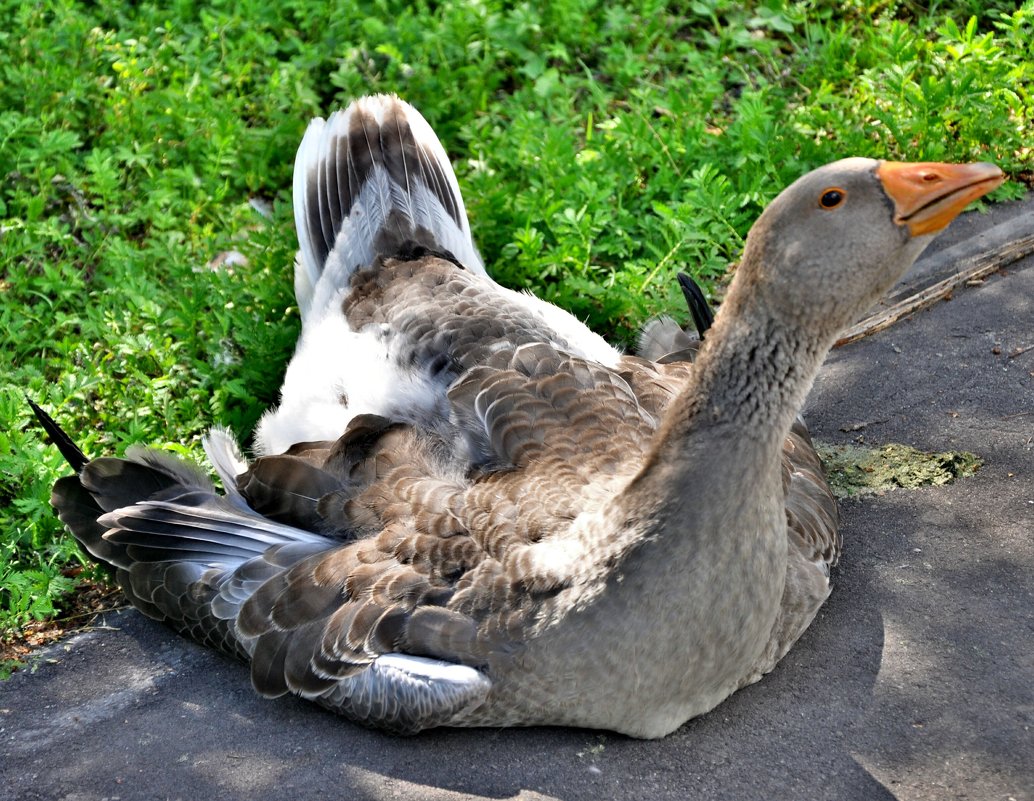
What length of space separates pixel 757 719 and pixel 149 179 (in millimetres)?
5042

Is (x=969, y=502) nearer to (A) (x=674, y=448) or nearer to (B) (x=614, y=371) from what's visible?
(B) (x=614, y=371)

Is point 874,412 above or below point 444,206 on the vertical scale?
below

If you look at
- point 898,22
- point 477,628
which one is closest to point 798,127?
point 898,22

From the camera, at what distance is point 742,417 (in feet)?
11.7

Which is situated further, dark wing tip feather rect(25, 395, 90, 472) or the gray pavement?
dark wing tip feather rect(25, 395, 90, 472)

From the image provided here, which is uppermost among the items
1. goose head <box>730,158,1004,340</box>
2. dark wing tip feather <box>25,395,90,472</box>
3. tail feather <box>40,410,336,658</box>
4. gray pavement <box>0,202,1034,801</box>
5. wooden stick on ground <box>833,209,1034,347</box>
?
goose head <box>730,158,1004,340</box>

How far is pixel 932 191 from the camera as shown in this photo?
10.8 ft

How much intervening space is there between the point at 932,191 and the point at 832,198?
259mm

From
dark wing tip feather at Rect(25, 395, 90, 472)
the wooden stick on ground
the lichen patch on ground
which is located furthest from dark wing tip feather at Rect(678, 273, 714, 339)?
dark wing tip feather at Rect(25, 395, 90, 472)

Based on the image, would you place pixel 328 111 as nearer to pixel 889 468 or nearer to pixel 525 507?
pixel 889 468

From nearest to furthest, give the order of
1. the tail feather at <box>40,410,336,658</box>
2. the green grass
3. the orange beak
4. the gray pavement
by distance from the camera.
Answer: the orange beak → the gray pavement → the tail feather at <box>40,410,336,658</box> → the green grass

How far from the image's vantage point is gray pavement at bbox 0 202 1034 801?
12.6 feet

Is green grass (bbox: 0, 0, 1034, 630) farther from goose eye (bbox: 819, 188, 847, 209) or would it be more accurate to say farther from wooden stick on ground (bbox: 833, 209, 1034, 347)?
goose eye (bbox: 819, 188, 847, 209)

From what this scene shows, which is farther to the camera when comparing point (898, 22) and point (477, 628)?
point (898, 22)
